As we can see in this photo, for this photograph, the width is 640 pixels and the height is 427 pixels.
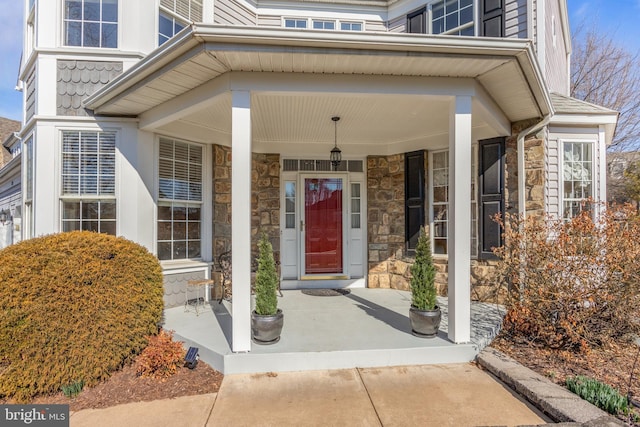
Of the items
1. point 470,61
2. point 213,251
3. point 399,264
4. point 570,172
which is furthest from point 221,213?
point 570,172

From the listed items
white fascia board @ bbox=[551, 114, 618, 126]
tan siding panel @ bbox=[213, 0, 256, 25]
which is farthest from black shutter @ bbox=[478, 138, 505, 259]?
tan siding panel @ bbox=[213, 0, 256, 25]

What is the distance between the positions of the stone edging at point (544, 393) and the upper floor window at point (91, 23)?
19.5 feet

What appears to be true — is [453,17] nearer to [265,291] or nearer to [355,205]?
[355,205]

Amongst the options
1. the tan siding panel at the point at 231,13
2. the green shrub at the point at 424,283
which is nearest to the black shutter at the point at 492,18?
the green shrub at the point at 424,283

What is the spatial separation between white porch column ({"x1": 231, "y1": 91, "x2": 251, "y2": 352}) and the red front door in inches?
114

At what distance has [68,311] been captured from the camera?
9.83 feet

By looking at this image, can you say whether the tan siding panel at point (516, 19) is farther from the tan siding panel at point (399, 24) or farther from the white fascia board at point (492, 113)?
the tan siding panel at point (399, 24)

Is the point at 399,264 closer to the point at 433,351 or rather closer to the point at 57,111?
the point at 433,351

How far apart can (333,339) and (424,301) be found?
3.46 feet

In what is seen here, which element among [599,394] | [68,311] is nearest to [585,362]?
[599,394]

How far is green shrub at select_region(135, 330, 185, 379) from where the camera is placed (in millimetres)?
3133

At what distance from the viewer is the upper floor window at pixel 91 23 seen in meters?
4.52

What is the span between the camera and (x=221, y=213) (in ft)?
17.8

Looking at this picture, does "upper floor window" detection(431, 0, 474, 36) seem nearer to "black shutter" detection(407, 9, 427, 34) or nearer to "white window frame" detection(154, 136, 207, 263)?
"black shutter" detection(407, 9, 427, 34)
